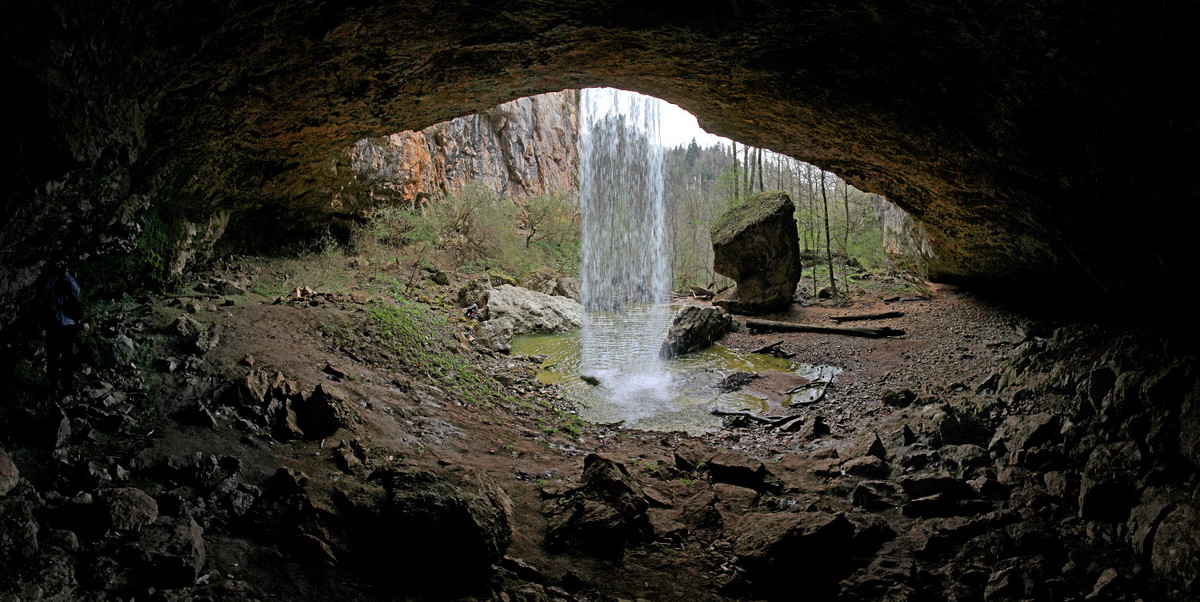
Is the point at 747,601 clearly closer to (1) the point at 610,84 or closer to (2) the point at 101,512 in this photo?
(2) the point at 101,512

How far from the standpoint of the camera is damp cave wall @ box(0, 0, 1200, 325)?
3.42 m

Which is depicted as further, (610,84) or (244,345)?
(610,84)

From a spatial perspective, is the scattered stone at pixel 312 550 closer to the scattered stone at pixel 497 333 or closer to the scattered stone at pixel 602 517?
the scattered stone at pixel 602 517

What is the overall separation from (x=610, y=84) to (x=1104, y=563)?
267 inches

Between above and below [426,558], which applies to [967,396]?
above

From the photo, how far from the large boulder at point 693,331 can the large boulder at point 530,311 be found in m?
3.17

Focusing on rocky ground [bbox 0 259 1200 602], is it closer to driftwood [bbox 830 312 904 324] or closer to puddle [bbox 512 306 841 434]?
puddle [bbox 512 306 841 434]

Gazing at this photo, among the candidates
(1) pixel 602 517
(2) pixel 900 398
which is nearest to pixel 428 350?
(1) pixel 602 517

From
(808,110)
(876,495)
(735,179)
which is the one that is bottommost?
(876,495)

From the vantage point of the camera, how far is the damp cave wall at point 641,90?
11.2 ft

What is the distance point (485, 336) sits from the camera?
11.6 metres

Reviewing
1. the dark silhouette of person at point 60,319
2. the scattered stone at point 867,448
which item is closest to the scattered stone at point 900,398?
the scattered stone at point 867,448

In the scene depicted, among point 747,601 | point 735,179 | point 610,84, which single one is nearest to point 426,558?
point 747,601

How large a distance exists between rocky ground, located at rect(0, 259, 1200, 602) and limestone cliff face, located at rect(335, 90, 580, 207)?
7.52 metres
